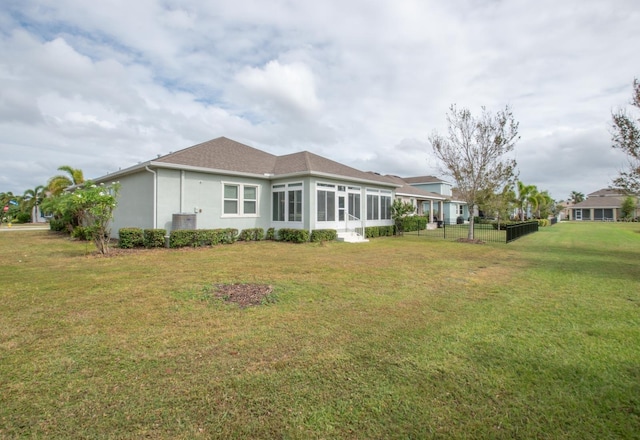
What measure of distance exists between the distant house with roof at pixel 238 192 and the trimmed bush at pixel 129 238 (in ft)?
2.74

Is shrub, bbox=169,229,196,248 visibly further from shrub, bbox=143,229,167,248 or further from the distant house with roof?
the distant house with roof

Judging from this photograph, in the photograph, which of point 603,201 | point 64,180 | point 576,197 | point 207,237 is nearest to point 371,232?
point 207,237

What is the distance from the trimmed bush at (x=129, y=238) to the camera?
11.8 meters

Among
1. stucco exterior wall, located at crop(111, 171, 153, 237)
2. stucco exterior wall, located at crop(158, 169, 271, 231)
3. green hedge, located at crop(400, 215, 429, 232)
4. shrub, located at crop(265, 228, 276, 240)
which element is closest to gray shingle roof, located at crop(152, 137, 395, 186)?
stucco exterior wall, located at crop(158, 169, 271, 231)

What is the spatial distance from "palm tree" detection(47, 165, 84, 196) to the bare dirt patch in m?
27.4

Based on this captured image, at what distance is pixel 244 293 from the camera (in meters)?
5.94

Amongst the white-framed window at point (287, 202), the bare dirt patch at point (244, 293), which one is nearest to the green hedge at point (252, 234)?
the white-framed window at point (287, 202)

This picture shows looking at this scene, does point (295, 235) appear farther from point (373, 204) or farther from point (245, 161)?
point (373, 204)

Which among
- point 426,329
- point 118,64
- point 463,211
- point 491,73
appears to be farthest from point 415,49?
point 463,211

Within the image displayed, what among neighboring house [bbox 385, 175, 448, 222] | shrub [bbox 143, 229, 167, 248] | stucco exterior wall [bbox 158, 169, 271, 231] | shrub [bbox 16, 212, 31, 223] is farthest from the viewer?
shrub [bbox 16, 212, 31, 223]

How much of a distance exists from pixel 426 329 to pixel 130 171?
587 inches

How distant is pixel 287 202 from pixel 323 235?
8.84 feet

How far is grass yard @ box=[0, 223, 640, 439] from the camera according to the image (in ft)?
7.78

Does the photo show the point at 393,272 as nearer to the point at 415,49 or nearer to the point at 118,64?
the point at 415,49
